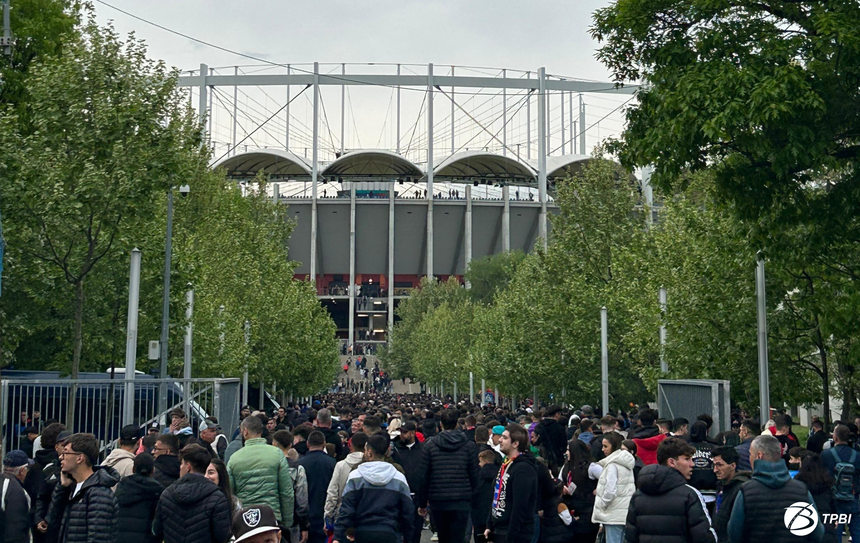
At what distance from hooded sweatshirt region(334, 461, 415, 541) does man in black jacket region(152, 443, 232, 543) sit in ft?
4.53

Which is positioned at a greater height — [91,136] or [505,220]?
[505,220]

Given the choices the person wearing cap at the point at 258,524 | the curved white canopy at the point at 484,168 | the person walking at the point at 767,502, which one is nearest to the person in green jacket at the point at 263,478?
the person walking at the point at 767,502

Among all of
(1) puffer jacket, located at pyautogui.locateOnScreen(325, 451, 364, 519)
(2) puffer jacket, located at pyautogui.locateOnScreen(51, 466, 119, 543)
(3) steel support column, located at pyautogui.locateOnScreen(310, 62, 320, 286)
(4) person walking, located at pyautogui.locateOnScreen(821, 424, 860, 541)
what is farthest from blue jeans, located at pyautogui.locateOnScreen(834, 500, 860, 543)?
(3) steel support column, located at pyautogui.locateOnScreen(310, 62, 320, 286)

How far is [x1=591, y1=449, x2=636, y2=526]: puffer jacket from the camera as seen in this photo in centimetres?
902

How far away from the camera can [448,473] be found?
10.1m

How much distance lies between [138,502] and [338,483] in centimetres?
222

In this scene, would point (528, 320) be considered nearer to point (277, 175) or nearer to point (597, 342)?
point (597, 342)

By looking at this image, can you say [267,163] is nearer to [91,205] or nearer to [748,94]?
[91,205]

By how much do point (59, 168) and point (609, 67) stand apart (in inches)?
389

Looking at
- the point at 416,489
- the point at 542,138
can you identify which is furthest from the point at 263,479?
the point at 542,138

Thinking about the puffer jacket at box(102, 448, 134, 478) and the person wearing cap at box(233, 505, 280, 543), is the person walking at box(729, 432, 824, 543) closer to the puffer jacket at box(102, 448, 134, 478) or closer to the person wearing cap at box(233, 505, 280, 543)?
the person wearing cap at box(233, 505, 280, 543)

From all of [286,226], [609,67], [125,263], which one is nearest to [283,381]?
[286,226]

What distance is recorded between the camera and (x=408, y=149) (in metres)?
89.6

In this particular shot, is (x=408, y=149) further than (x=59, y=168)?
Yes
